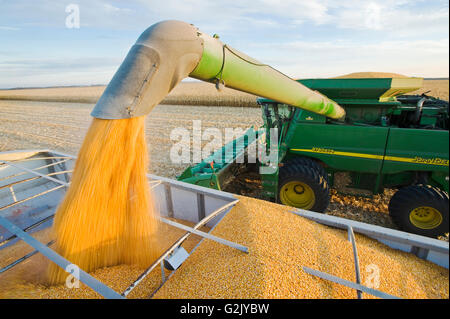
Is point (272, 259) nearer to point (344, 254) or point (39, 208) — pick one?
point (344, 254)

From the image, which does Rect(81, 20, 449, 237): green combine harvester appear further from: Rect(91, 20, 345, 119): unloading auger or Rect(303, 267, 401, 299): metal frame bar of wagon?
Rect(303, 267, 401, 299): metal frame bar of wagon

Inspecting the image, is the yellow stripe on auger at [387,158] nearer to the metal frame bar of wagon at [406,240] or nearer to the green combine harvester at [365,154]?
Result: the green combine harvester at [365,154]

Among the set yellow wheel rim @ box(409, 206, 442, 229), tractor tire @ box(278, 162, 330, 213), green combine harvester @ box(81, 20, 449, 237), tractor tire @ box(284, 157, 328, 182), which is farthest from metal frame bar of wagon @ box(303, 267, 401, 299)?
yellow wheel rim @ box(409, 206, 442, 229)

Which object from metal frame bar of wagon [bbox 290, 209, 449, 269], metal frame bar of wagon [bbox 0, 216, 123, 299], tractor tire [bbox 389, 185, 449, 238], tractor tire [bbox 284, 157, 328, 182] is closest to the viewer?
metal frame bar of wagon [bbox 0, 216, 123, 299]

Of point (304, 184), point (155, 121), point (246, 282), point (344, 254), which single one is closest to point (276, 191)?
point (304, 184)

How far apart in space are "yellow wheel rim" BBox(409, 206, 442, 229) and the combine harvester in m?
0.49

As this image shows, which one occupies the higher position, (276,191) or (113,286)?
(276,191)

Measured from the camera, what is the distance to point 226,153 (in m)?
4.52

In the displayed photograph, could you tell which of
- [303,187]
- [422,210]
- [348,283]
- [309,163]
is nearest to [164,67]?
[348,283]

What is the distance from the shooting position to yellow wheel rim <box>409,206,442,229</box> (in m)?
3.04

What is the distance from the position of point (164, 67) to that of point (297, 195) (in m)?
3.02

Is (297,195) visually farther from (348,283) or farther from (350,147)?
(348,283)
